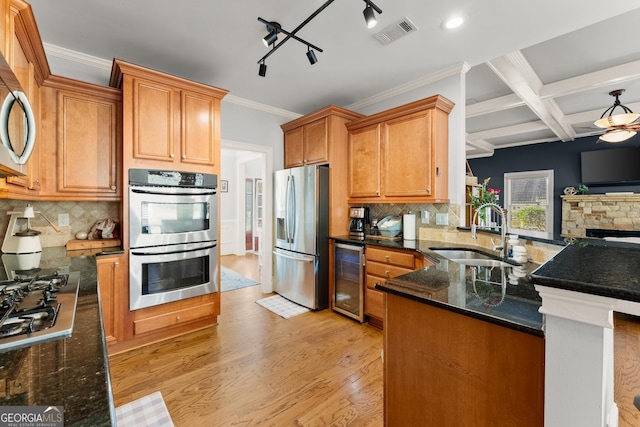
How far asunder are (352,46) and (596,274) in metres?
2.55

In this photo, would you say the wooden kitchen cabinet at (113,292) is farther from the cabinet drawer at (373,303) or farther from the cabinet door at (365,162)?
the cabinet door at (365,162)

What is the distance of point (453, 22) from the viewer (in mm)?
2281

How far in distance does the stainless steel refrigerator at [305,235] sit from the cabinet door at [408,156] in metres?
0.77

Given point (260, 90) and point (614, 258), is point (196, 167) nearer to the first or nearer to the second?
point (260, 90)

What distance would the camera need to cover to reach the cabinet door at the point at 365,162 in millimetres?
3393

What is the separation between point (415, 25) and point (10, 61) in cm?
259

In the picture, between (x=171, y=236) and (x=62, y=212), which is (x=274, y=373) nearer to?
(x=171, y=236)

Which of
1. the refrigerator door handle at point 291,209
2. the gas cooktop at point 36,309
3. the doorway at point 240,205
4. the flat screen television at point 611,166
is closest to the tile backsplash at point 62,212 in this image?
the gas cooktop at point 36,309

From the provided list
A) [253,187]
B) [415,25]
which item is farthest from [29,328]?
[253,187]

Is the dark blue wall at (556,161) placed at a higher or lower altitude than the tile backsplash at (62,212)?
higher

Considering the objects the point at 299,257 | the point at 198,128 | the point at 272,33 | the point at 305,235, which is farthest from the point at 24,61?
the point at 299,257

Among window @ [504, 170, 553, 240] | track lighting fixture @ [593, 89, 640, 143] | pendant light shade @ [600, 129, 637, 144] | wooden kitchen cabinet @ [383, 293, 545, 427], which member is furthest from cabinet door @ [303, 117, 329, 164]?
window @ [504, 170, 553, 240]

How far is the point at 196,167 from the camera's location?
112 inches

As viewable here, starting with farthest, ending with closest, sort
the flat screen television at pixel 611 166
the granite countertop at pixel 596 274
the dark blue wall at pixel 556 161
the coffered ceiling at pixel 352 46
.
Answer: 1. the dark blue wall at pixel 556 161
2. the flat screen television at pixel 611 166
3. the coffered ceiling at pixel 352 46
4. the granite countertop at pixel 596 274
